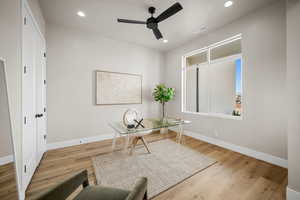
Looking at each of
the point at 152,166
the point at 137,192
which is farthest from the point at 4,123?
the point at 152,166

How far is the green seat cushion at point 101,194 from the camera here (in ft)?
2.97

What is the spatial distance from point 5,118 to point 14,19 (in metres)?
1.08

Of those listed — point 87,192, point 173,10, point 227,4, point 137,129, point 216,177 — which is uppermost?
point 227,4

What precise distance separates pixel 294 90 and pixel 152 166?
85.5 inches

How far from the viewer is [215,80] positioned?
313 centimetres

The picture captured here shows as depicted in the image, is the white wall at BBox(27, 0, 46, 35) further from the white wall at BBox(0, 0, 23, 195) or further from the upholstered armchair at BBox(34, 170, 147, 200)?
the upholstered armchair at BBox(34, 170, 147, 200)

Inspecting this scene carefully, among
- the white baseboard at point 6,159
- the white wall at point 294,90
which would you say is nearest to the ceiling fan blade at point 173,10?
the white wall at point 294,90

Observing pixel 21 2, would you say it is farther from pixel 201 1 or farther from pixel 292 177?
pixel 292 177

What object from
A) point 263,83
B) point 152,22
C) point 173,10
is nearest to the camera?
point 173,10

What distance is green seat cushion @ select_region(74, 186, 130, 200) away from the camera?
90 centimetres

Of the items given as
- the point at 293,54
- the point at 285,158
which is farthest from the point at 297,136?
the point at 285,158

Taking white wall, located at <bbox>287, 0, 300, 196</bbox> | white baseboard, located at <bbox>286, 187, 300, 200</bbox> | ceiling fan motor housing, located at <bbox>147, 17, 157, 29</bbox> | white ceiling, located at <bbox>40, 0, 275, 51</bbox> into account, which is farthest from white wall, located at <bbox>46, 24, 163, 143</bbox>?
white baseboard, located at <bbox>286, 187, 300, 200</bbox>

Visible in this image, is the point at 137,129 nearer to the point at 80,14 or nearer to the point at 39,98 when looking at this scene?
the point at 39,98

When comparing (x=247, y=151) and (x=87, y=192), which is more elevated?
(x=87, y=192)
